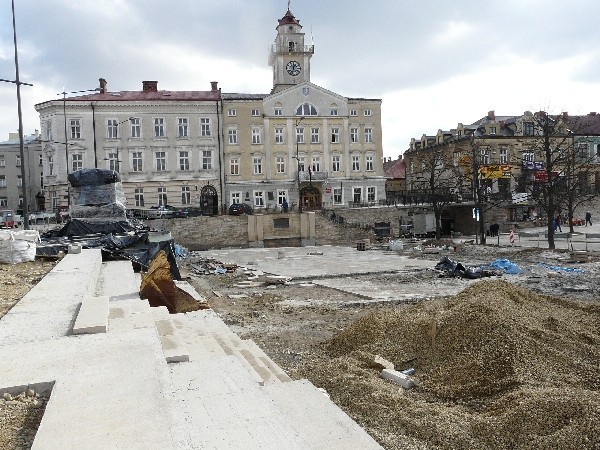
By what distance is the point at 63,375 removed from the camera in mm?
4855

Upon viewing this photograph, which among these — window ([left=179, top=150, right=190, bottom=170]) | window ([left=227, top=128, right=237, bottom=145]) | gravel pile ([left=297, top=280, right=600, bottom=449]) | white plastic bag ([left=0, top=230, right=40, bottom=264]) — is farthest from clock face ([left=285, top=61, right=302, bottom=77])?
gravel pile ([left=297, top=280, right=600, bottom=449])

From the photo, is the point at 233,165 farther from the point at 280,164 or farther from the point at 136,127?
the point at 136,127

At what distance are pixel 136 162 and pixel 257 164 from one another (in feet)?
36.9

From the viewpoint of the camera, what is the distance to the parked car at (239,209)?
4643cm

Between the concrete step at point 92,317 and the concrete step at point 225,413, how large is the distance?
1.36 metres

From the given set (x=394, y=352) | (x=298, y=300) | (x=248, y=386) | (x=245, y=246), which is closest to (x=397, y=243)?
(x=245, y=246)

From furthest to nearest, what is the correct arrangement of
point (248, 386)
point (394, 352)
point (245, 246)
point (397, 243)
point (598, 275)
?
point (245, 246), point (397, 243), point (598, 275), point (394, 352), point (248, 386)

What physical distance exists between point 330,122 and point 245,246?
1668 centimetres

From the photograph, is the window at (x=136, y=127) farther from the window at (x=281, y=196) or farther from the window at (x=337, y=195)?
the window at (x=337, y=195)

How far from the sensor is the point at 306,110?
52.0m

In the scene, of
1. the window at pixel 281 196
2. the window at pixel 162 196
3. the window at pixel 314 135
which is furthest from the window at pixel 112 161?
the window at pixel 314 135

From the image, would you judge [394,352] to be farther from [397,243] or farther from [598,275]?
[397,243]

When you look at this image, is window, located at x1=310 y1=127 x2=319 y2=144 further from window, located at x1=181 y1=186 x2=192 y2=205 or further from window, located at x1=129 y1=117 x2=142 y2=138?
window, located at x1=129 y1=117 x2=142 y2=138

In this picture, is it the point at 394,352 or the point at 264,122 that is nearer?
the point at 394,352
